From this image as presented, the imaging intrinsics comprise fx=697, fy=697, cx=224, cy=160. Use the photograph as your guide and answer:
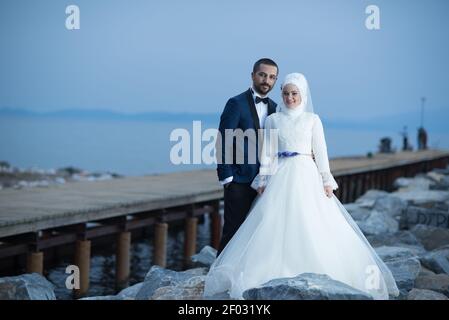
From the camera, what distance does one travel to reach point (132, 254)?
13.8 meters

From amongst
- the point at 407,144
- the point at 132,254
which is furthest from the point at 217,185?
the point at 407,144

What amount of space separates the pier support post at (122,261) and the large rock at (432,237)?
13.7 ft

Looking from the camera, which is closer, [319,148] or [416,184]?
[319,148]

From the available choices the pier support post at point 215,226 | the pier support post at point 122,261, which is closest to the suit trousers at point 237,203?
the pier support post at point 122,261

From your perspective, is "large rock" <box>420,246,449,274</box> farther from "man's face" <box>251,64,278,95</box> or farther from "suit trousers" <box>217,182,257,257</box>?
"man's face" <box>251,64,278,95</box>

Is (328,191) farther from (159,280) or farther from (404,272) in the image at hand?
(159,280)

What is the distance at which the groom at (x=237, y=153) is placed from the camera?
5.50 metres

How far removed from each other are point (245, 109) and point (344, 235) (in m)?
1.28

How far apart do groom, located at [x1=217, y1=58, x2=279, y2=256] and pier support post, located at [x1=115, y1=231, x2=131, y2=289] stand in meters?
5.10

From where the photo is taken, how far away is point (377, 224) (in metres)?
10.9

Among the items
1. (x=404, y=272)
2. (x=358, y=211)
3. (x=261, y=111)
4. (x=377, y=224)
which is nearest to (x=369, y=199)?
(x=358, y=211)

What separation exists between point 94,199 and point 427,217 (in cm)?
521

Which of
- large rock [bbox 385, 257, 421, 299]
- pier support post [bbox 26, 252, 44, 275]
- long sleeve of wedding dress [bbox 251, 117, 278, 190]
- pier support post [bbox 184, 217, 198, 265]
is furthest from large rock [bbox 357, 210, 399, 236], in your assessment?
long sleeve of wedding dress [bbox 251, 117, 278, 190]
